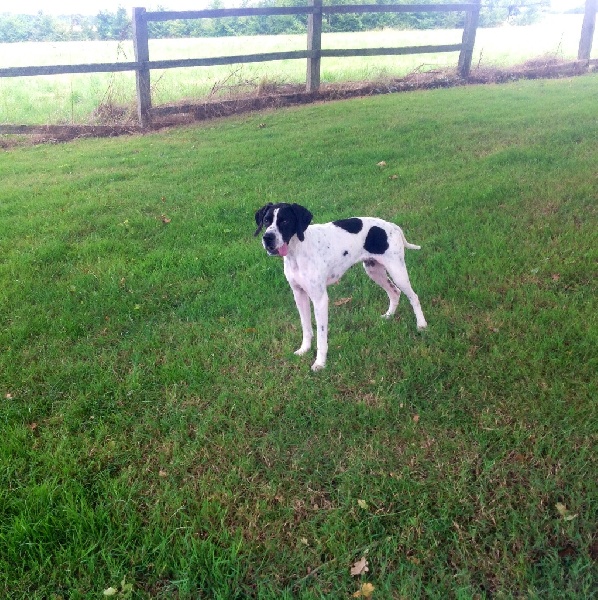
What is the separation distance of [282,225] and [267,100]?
10.6 metres

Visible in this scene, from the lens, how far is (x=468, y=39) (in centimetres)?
1538

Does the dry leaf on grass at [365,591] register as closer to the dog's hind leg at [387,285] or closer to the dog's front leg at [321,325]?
the dog's front leg at [321,325]

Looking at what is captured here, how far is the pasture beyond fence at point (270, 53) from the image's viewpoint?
1118cm

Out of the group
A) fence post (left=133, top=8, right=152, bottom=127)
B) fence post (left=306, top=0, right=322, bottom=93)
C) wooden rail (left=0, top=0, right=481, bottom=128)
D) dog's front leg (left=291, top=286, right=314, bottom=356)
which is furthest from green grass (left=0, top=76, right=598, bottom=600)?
fence post (left=306, top=0, right=322, bottom=93)

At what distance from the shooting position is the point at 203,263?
224 inches

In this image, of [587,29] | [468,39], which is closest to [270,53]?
[468,39]

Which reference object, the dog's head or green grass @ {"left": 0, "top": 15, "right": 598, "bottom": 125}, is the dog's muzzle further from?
green grass @ {"left": 0, "top": 15, "right": 598, "bottom": 125}

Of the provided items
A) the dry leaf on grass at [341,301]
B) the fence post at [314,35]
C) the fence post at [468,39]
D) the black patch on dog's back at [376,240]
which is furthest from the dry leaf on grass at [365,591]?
the fence post at [468,39]

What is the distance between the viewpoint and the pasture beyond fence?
440 inches

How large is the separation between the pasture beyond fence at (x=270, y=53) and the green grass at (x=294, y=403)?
502 cm

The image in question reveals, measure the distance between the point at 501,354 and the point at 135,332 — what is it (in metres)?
3.02

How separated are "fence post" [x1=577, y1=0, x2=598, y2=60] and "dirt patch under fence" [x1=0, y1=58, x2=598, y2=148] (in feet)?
1.29

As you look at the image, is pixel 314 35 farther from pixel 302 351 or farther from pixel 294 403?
pixel 294 403

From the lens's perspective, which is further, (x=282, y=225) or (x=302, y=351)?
(x=302, y=351)
